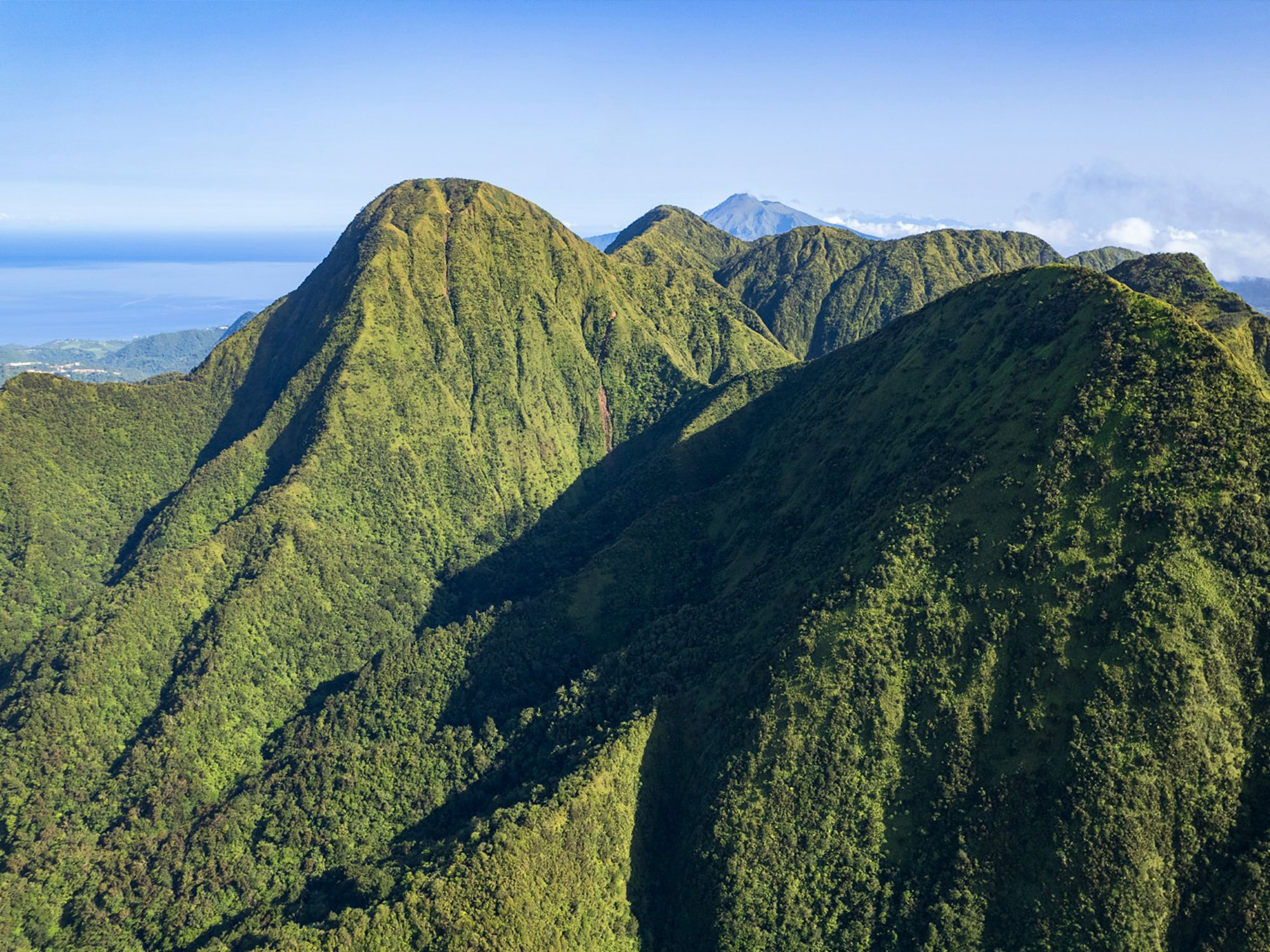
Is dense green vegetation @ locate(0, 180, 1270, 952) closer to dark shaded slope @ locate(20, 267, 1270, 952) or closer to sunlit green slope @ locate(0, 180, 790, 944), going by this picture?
dark shaded slope @ locate(20, 267, 1270, 952)

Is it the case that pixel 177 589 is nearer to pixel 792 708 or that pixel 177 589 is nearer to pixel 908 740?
pixel 792 708

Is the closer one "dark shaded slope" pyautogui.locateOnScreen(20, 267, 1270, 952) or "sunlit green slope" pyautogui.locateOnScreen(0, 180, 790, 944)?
"dark shaded slope" pyautogui.locateOnScreen(20, 267, 1270, 952)

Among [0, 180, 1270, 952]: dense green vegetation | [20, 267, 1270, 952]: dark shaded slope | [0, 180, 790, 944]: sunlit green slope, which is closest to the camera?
[20, 267, 1270, 952]: dark shaded slope

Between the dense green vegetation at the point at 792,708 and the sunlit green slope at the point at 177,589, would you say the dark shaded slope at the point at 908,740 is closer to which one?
the dense green vegetation at the point at 792,708

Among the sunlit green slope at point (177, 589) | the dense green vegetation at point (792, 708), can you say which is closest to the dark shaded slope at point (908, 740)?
the dense green vegetation at point (792, 708)

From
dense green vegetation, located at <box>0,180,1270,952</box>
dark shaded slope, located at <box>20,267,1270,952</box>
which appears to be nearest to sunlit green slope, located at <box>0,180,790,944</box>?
dense green vegetation, located at <box>0,180,1270,952</box>

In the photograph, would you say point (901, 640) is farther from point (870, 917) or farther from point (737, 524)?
point (737, 524)
